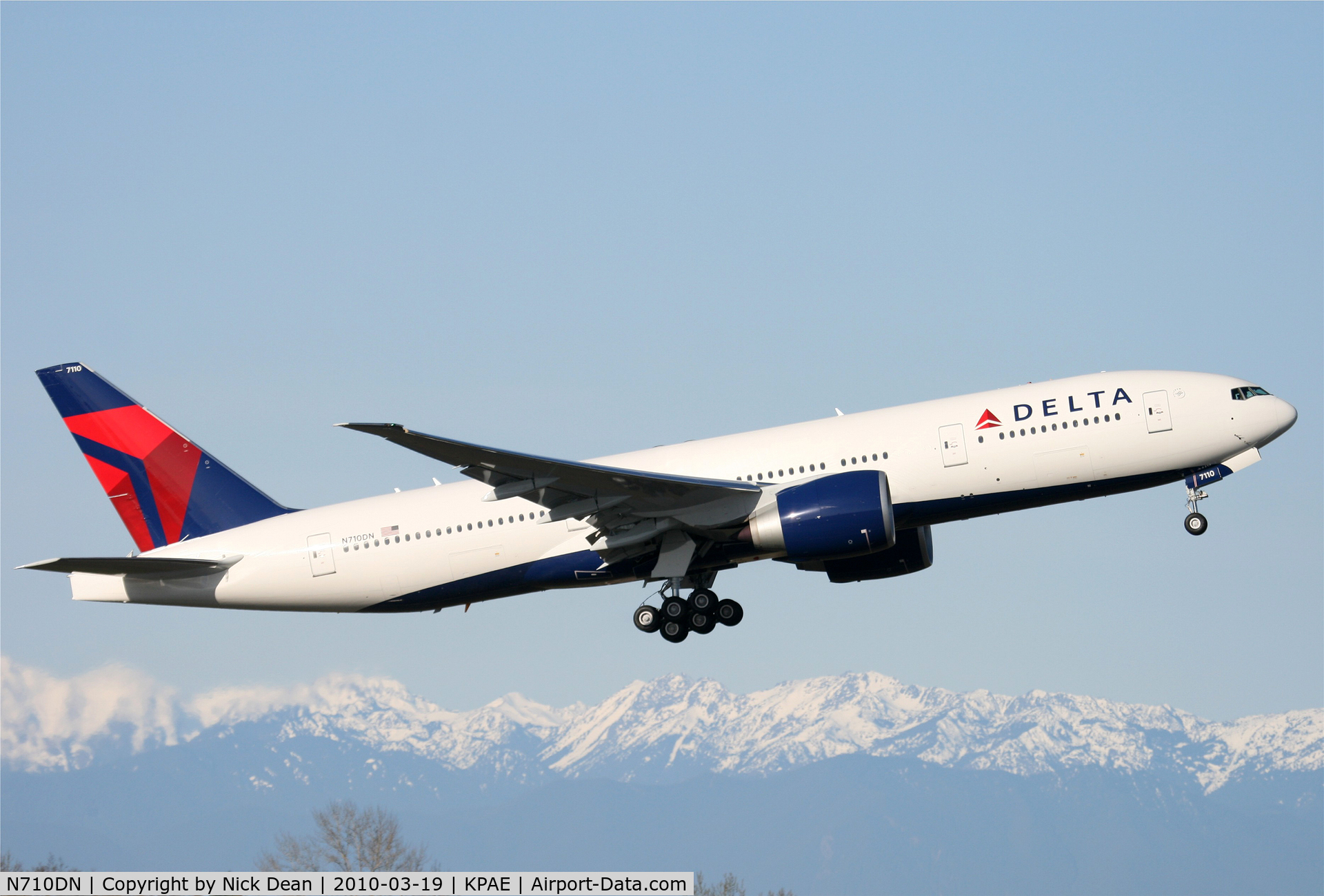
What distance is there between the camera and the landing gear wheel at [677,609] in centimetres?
3428

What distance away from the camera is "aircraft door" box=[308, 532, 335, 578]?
34.6 metres

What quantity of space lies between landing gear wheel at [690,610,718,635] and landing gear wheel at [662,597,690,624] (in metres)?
0.16

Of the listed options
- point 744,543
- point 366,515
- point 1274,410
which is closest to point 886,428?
point 744,543

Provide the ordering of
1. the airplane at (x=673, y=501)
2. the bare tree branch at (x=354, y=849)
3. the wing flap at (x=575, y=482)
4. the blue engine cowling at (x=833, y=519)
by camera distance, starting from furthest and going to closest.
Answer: the bare tree branch at (x=354, y=849) < the airplane at (x=673, y=501) < the blue engine cowling at (x=833, y=519) < the wing flap at (x=575, y=482)

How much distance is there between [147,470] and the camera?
3697cm

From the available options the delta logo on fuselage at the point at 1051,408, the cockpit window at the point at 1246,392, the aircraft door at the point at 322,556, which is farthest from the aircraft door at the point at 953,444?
the aircraft door at the point at 322,556

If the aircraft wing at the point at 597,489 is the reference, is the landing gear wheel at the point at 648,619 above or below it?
below

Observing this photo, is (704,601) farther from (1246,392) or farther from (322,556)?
(1246,392)

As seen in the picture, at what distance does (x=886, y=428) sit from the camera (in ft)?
106

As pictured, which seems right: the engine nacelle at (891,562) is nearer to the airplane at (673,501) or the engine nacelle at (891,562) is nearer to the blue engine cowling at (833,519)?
the airplane at (673,501)

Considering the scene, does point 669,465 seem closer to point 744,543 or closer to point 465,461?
point 744,543

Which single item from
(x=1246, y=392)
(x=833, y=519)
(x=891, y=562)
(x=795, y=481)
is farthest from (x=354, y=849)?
(x=1246, y=392)

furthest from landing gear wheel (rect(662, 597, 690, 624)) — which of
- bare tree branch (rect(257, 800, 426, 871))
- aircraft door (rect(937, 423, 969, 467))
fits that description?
bare tree branch (rect(257, 800, 426, 871))

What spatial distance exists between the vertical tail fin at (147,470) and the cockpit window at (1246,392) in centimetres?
2225
